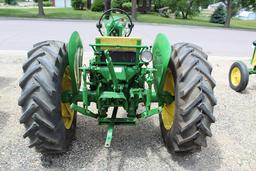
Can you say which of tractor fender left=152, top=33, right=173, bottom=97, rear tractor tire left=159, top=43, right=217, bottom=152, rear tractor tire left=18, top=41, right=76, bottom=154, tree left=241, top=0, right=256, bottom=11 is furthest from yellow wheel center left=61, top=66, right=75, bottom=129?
tree left=241, top=0, right=256, bottom=11

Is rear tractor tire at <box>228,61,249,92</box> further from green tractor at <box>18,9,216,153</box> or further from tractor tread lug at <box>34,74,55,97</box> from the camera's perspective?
tractor tread lug at <box>34,74,55,97</box>

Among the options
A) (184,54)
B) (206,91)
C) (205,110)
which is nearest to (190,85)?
(206,91)

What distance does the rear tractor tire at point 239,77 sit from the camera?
280 inches

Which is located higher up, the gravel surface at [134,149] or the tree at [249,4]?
the tree at [249,4]

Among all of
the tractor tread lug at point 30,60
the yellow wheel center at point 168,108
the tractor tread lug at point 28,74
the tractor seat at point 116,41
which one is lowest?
the yellow wheel center at point 168,108

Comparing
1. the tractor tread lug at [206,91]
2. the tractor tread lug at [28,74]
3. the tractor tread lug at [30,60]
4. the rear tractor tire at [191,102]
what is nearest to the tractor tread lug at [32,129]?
the tractor tread lug at [28,74]

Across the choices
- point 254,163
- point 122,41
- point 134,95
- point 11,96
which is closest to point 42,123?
point 134,95

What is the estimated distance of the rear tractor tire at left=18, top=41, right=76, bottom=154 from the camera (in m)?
3.49

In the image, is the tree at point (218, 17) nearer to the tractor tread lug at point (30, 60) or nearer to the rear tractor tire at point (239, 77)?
the rear tractor tire at point (239, 77)

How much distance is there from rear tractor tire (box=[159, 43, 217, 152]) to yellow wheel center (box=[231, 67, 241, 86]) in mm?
3731

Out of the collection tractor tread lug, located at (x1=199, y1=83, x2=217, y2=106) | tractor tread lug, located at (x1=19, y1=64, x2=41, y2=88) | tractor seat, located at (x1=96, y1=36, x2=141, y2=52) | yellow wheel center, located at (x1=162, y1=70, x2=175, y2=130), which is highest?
tractor seat, located at (x1=96, y1=36, x2=141, y2=52)

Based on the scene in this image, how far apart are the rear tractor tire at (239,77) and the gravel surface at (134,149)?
55.9 inches

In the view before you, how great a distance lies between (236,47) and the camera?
14.5 metres

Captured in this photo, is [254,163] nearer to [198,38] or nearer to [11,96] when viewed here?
[11,96]
